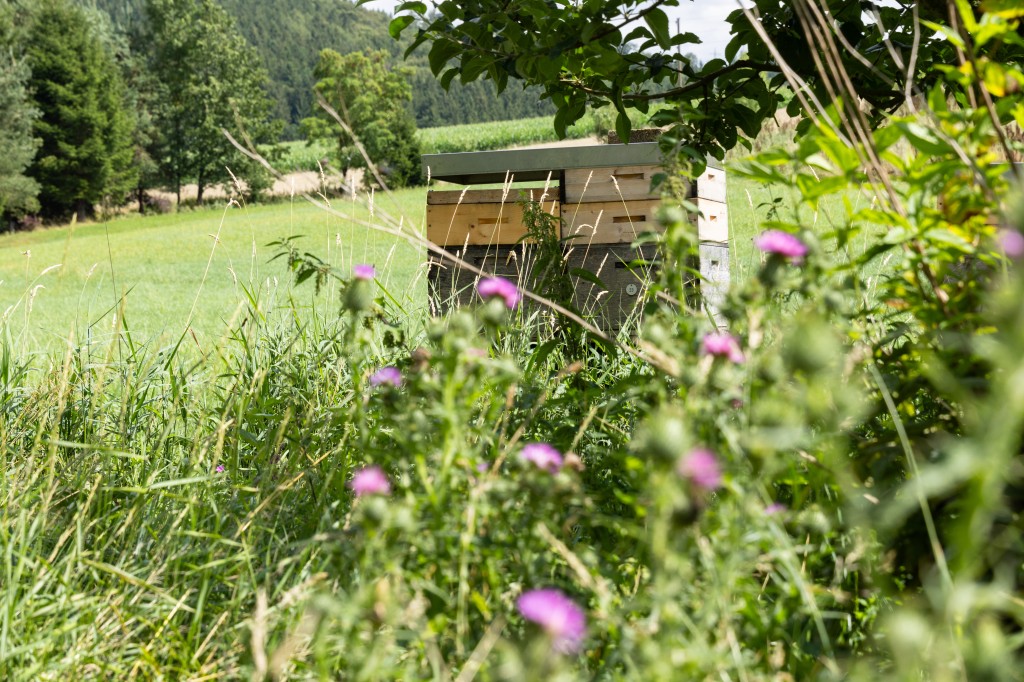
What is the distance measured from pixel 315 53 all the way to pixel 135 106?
82204 mm

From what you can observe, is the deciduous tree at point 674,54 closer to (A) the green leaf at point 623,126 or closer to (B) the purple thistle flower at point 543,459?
(A) the green leaf at point 623,126

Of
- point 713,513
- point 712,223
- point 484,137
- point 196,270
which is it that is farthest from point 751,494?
point 484,137

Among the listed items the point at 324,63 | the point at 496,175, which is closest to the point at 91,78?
the point at 324,63

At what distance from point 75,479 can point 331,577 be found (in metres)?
0.78

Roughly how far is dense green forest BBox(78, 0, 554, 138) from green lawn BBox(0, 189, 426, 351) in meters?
66.6

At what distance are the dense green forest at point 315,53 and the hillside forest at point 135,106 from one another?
34.4 m

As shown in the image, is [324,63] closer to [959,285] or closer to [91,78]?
[91,78]

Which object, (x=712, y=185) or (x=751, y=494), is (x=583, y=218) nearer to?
(x=712, y=185)

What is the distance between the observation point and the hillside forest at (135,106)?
103ft

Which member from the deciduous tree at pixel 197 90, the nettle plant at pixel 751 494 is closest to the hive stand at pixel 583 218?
the nettle plant at pixel 751 494

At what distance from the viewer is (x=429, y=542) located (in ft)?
3.42

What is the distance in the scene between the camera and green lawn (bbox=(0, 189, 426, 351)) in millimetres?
4327

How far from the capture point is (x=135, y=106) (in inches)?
1711

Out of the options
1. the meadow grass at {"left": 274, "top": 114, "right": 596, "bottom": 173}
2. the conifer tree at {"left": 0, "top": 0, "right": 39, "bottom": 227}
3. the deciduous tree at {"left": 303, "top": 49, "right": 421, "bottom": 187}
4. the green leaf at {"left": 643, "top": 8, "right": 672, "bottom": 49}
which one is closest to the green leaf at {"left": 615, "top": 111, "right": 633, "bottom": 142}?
the green leaf at {"left": 643, "top": 8, "right": 672, "bottom": 49}
